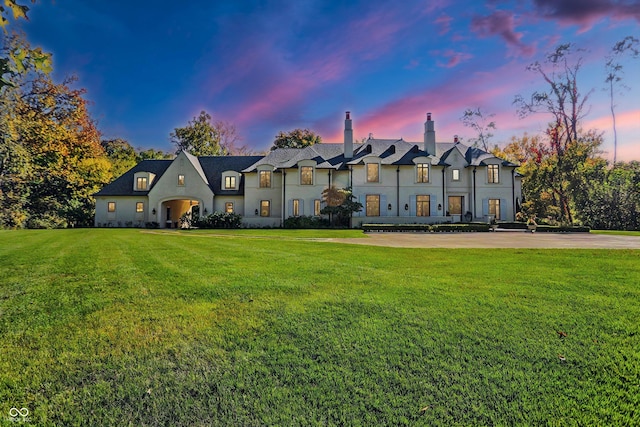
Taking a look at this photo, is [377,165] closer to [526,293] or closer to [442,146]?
[442,146]

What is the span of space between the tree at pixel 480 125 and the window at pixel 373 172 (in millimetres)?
20243

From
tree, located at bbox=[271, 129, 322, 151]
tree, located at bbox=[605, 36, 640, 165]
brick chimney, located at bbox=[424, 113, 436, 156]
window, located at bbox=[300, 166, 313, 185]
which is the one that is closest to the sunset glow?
window, located at bbox=[300, 166, 313, 185]

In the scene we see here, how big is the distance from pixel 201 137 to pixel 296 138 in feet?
40.8

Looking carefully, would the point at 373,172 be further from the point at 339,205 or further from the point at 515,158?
the point at 515,158

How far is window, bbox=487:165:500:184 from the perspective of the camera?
27.4 m

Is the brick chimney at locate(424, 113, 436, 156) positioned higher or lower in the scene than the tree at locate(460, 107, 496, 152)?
lower

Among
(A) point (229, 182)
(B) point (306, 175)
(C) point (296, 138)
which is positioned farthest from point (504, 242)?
(C) point (296, 138)

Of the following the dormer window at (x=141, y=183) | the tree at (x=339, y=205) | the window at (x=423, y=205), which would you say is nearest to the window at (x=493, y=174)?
the window at (x=423, y=205)

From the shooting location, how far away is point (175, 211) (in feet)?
103

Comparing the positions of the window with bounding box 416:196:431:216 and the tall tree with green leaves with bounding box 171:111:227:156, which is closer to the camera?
the window with bounding box 416:196:431:216

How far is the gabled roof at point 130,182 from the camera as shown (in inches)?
1121

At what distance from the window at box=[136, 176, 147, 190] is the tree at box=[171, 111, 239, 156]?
13.9 metres

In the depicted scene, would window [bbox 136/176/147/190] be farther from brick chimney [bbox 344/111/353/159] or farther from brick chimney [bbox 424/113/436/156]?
brick chimney [bbox 424/113/436/156]

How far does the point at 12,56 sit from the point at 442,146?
3093cm
